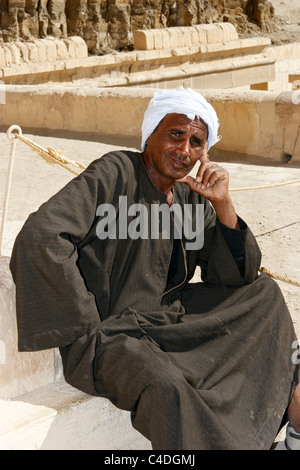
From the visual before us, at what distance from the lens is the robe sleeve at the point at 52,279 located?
2.11 metres

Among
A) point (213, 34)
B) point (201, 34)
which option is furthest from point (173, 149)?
point (213, 34)

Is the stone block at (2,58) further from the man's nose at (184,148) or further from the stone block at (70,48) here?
the man's nose at (184,148)

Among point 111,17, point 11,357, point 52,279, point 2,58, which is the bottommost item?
point 11,357

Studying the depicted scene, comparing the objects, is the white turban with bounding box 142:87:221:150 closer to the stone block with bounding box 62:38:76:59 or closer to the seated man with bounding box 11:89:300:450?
the seated man with bounding box 11:89:300:450

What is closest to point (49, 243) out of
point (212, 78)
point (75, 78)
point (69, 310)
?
point (69, 310)

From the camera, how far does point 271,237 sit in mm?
5156

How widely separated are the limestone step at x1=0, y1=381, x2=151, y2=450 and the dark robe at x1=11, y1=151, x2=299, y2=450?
12 cm

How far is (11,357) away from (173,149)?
0.98 m

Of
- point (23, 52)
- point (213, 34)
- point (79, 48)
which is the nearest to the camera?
point (23, 52)

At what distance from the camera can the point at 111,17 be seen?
21000mm

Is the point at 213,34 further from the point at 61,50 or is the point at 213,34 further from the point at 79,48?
the point at 61,50

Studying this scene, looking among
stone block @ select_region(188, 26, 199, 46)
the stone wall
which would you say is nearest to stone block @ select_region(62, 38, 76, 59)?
stone block @ select_region(188, 26, 199, 46)

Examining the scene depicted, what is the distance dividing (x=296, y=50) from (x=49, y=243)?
18.0 m

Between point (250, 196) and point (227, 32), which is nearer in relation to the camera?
point (250, 196)
